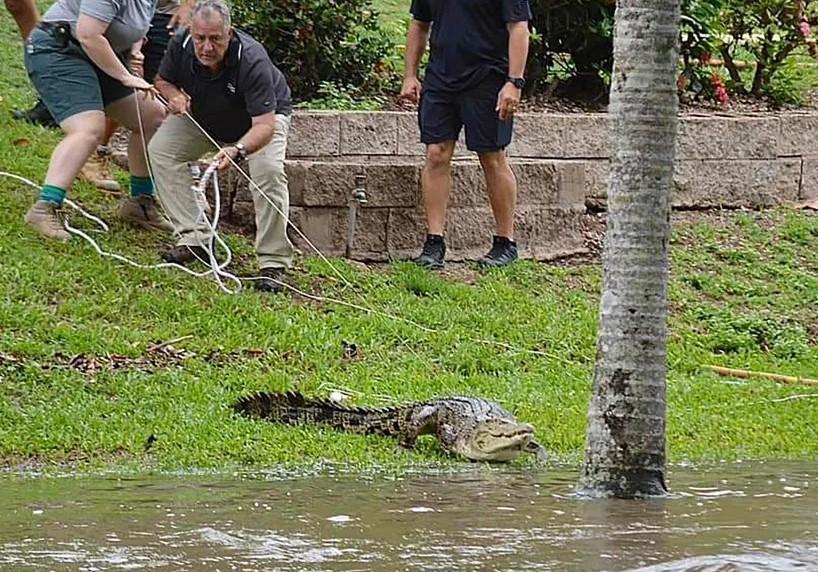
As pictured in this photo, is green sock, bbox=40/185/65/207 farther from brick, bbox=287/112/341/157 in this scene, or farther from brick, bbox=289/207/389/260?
brick, bbox=287/112/341/157

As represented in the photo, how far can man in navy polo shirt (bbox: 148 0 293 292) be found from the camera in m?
9.26

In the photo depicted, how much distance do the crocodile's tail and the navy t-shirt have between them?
3.75 metres

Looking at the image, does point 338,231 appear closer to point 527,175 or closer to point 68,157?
point 527,175

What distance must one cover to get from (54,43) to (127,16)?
0.47 meters

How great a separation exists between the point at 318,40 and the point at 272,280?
286 cm

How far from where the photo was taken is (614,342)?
5.70 metres

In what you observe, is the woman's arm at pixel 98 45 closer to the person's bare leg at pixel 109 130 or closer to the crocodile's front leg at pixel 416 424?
the person's bare leg at pixel 109 130

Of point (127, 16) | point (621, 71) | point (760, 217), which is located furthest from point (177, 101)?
point (760, 217)

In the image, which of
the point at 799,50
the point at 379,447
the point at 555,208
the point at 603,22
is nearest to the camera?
the point at 379,447

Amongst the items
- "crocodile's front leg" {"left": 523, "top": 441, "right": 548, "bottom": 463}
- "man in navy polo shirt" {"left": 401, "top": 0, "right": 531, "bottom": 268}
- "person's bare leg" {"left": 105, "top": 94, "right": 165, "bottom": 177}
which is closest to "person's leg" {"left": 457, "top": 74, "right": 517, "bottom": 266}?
"man in navy polo shirt" {"left": 401, "top": 0, "right": 531, "bottom": 268}

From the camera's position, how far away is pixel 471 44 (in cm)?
1053

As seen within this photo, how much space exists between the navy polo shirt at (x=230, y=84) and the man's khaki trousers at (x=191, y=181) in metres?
0.13

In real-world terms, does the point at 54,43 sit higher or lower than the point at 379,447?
higher

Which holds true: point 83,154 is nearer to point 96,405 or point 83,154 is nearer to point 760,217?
point 96,405
